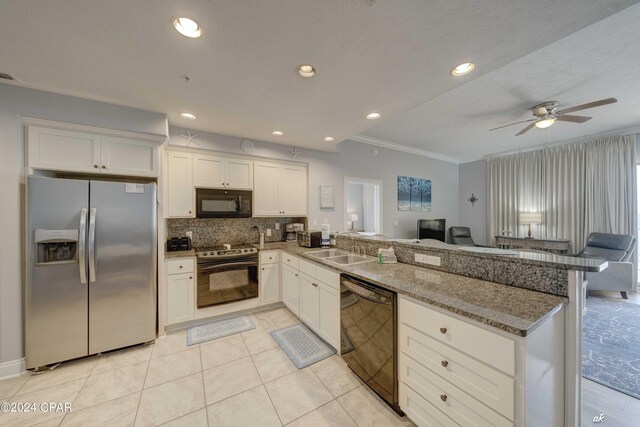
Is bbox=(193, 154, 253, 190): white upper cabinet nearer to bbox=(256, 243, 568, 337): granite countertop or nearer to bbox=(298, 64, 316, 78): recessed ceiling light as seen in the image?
bbox=(298, 64, 316, 78): recessed ceiling light

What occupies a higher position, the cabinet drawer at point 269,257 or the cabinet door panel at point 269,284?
the cabinet drawer at point 269,257

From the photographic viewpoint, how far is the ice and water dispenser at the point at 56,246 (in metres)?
2.00

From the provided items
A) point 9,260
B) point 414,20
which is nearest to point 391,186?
point 414,20

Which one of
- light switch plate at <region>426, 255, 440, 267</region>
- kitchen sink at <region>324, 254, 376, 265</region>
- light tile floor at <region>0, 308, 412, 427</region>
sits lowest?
light tile floor at <region>0, 308, 412, 427</region>

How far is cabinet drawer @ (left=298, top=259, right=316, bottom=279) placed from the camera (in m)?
2.53

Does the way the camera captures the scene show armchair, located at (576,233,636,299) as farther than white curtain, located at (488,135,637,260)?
No

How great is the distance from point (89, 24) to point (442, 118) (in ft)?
13.6

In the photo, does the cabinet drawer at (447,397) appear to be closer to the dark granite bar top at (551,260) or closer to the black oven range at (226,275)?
the dark granite bar top at (551,260)

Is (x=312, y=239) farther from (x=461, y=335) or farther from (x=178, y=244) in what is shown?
(x=461, y=335)

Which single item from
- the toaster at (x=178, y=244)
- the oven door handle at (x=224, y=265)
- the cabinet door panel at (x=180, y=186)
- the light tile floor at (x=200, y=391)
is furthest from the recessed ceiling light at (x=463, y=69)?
the toaster at (x=178, y=244)

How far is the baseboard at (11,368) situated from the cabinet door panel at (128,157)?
185cm

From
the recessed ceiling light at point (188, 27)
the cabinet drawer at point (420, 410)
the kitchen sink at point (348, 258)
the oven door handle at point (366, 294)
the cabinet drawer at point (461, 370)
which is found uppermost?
the recessed ceiling light at point (188, 27)

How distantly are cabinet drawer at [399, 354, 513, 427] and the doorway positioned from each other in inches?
73.8

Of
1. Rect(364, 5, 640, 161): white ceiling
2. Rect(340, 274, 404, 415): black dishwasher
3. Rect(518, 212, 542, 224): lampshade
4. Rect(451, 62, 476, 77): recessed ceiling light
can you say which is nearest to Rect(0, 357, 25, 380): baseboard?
Rect(340, 274, 404, 415): black dishwasher
